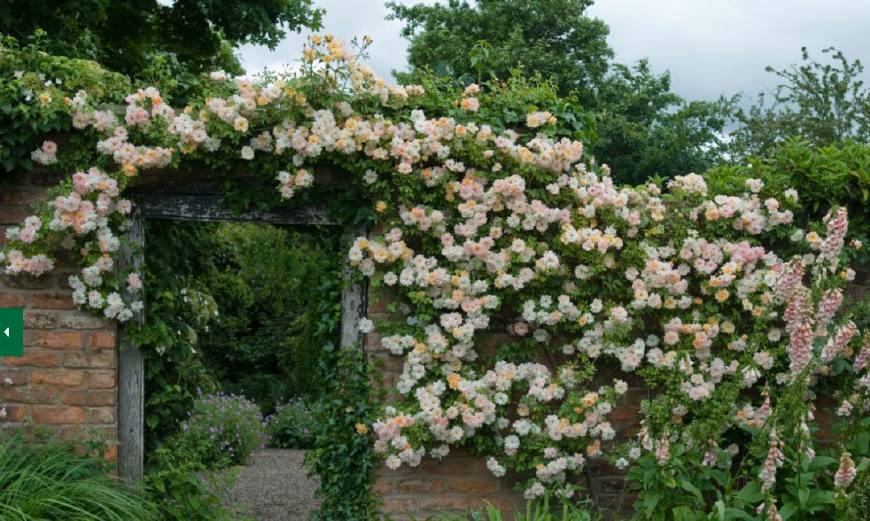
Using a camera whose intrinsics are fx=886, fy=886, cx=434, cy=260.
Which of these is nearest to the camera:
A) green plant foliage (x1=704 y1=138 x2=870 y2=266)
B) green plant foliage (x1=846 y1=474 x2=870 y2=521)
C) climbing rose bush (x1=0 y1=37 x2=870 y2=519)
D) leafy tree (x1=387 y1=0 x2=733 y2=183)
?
green plant foliage (x1=846 y1=474 x2=870 y2=521)

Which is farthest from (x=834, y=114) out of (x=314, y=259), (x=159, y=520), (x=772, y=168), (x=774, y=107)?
(x=159, y=520)

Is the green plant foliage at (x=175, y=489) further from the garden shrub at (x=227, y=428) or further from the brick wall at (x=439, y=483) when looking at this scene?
the garden shrub at (x=227, y=428)

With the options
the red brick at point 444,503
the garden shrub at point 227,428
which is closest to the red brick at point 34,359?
the red brick at point 444,503

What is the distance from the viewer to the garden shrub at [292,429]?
10.1 m

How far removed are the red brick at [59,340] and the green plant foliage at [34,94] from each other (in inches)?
36.1

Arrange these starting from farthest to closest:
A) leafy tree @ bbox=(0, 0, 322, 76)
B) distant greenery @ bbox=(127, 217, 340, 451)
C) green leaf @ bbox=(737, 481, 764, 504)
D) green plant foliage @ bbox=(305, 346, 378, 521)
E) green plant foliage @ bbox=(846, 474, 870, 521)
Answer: leafy tree @ bbox=(0, 0, 322, 76)
distant greenery @ bbox=(127, 217, 340, 451)
green plant foliage @ bbox=(305, 346, 378, 521)
green leaf @ bbox=(737, 481, 764, 504)
green plant foliage @ bbox=(846, 474, 870, 521)

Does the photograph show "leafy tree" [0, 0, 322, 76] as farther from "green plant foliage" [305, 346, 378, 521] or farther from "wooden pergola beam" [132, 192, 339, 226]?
"green plant foliage" [305, 346, 378, 521]

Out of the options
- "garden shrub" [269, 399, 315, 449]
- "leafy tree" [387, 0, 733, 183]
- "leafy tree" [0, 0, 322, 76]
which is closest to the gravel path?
"garden shrub" [269, 399, 315, 449]

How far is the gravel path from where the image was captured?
6.84m

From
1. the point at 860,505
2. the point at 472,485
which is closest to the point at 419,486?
the point at 472,485

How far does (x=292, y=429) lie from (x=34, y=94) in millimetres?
6227

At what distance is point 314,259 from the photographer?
31.9ft

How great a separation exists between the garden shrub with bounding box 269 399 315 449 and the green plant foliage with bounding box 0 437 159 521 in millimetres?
5248

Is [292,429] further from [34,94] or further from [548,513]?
[34,94]
